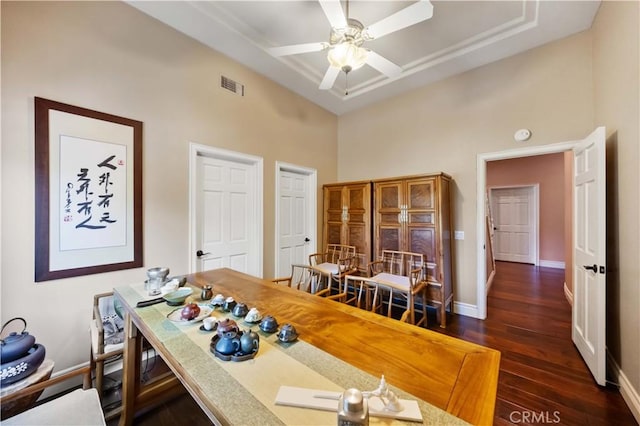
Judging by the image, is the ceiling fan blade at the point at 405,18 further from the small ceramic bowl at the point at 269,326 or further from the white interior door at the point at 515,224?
the white interior door at the point at 515,224

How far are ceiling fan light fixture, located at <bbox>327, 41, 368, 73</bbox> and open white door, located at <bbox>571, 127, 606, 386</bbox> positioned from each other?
1983mm

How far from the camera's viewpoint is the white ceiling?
7.64 ft

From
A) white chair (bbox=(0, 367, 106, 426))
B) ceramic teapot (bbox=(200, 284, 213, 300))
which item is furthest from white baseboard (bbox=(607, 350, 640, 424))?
white chair (bbox=(0, 367, 106, 426))

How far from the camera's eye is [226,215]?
10.2ft

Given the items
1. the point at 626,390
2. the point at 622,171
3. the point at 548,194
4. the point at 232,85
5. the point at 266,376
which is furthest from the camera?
the point at 548,194

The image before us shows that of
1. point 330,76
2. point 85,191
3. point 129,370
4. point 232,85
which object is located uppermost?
point 232,85

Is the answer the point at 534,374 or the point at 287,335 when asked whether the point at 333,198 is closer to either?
the point at 534,374

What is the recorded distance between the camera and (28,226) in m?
1.78

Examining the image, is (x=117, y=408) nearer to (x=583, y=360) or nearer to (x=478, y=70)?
(x=583, y=360)

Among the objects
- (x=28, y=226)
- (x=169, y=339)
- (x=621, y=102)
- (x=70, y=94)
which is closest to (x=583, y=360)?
(x=621, y=102)

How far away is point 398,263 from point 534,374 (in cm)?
161

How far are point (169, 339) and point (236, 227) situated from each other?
7.40 ft

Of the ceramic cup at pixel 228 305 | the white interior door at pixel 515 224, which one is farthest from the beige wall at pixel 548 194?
the ceramic cup at pixel 228 305

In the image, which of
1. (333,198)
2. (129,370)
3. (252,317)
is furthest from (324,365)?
(333,198)
